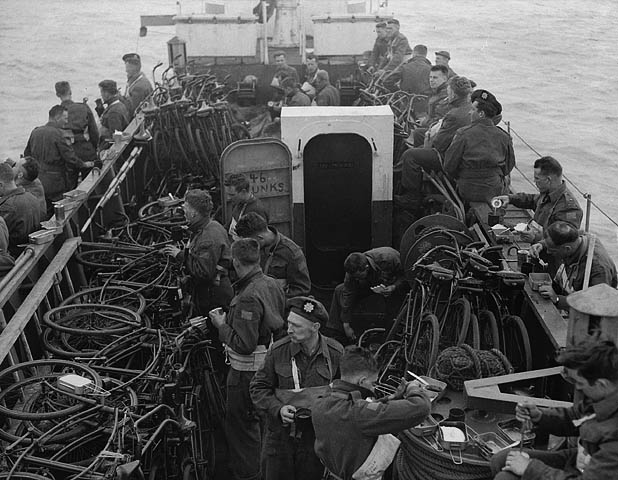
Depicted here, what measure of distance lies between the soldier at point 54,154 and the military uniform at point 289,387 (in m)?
5.63

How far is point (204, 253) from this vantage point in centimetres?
620

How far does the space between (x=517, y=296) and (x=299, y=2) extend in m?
12.0

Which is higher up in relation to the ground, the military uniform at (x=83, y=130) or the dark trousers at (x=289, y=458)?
the military uniform at (x=83, y=130)

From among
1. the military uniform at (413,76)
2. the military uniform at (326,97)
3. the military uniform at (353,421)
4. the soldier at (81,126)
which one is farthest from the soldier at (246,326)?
the military uniform at (413,76)

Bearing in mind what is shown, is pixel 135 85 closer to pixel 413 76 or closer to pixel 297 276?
pixel 413 76

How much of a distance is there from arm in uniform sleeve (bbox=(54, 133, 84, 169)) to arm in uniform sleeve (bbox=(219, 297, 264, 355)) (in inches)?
196

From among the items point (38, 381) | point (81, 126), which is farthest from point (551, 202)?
point (81, 126)

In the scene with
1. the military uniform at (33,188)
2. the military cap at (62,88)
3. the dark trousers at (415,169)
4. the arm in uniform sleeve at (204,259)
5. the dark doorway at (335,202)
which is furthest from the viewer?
the military cap at (62,88)

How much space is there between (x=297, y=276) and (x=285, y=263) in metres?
0.15

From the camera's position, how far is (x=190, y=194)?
20.5 feet

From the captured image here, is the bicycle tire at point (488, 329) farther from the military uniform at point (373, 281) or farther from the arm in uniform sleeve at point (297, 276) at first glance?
the arm in uniform sleeve at point (297, 276)

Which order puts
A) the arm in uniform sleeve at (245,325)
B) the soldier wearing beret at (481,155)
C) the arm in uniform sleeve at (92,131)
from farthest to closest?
the arm in uniform sleeve at (92,131)
the soldier wearing beret at (481,155)
the arm in uniform sleeve at (245,325)

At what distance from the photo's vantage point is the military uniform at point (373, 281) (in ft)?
21.8

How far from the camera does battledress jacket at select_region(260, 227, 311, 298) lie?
632cm
